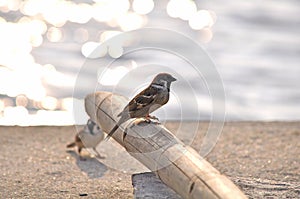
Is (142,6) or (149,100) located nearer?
(149,100)

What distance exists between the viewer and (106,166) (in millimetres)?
9047

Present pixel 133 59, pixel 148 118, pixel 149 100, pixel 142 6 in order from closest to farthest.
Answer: pixel 149 100
pixel 148 118
pixel 133 59
pixel 142 6

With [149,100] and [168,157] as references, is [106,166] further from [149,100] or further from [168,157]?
[168,157]

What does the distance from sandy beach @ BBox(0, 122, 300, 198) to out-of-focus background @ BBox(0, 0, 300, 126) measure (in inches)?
30.7

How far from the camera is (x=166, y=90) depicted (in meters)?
6.71

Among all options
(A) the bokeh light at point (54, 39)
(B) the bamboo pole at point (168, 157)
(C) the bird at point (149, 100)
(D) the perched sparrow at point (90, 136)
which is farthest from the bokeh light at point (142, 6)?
(C) the bird at point (149, 100)

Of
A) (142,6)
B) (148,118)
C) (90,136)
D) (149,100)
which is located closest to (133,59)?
(90,136)

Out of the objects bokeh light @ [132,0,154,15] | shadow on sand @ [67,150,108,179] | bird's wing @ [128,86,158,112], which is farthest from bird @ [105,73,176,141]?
bokeh light @ [132,0,154,15]

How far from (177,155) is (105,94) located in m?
1.81

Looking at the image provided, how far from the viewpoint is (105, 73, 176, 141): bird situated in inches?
261

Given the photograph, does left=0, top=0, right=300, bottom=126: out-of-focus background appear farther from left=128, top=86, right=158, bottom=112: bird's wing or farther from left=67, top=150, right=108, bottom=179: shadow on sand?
left=128, top=86, right=158, bottom=112: bird's wing

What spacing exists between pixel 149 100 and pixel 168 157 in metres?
0.87

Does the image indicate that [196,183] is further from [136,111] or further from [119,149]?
[119,149]

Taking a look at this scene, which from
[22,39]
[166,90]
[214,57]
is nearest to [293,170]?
[166,90]
